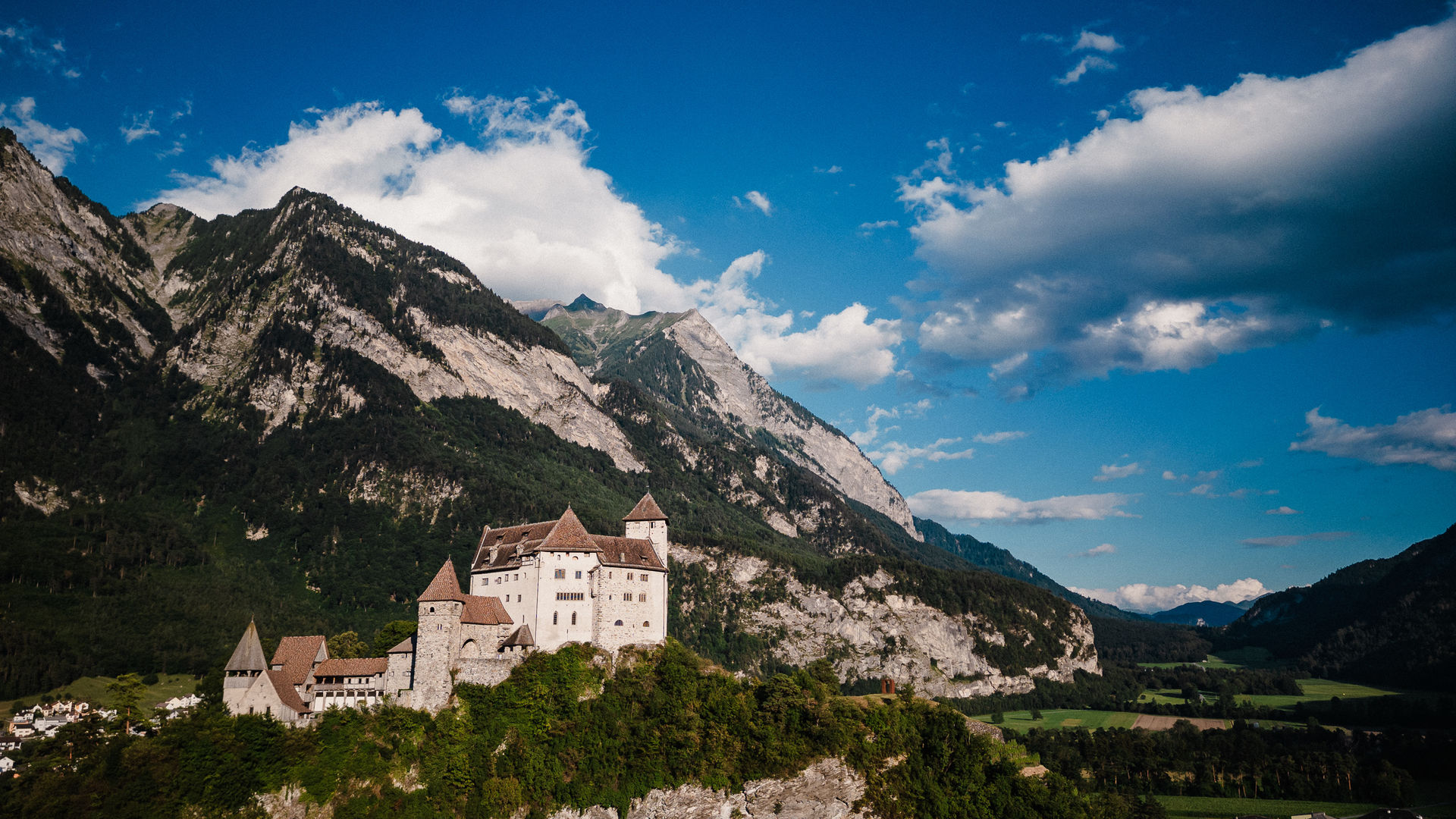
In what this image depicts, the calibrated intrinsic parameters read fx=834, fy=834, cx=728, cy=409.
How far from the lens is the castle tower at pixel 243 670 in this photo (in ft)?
248

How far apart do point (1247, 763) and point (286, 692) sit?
15480 cm

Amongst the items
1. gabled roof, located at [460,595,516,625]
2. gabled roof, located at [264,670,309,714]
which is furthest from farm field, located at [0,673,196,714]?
gabled roof, located at [460,595,516,625]

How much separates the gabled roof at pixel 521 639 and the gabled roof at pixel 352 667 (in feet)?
38.0

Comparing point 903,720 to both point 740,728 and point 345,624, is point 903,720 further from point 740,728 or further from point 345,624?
point 345,624

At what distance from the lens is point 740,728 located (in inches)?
3450

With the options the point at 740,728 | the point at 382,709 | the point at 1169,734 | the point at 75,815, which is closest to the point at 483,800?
the point at 382,709

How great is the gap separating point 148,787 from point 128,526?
157556 millimetres

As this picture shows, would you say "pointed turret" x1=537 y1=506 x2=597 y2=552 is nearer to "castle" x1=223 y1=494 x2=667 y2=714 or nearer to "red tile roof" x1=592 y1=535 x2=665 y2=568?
"castle" x1=223 y1=494 x2=667 y2=714

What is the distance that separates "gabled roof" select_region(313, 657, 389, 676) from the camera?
80.8 m

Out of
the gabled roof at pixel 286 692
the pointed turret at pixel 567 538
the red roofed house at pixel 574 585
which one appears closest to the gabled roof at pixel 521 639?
the red roofed house at pixel 574 585

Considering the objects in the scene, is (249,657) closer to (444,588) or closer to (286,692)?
(286,692)

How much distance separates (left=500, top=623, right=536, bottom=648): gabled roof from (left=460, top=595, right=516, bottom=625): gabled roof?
2008mm

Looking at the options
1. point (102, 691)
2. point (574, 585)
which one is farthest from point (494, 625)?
point (102, 691)

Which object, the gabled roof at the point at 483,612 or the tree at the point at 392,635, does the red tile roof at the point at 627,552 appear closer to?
the gabled roof at the point at 483,612
